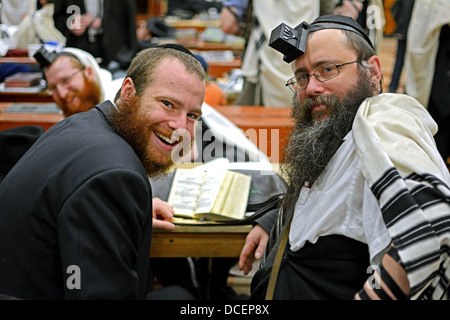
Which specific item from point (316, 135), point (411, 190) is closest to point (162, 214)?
point (316, 135)

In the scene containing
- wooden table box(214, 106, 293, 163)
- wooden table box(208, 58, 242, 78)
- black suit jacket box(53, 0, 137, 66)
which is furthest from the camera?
wooden table box(208, 58, 242, 78)

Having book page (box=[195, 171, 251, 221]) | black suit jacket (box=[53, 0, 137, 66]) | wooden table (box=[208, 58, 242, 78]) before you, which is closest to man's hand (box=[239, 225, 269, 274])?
book page (box=[195, 171, 251, 221])

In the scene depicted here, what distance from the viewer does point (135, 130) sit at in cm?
171

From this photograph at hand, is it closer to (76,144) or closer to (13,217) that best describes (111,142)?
(76,144)

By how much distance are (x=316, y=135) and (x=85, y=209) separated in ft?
2.82

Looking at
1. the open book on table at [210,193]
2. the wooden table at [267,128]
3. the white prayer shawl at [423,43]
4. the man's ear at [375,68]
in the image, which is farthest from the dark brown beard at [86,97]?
the white prayer shawl at [423,43]

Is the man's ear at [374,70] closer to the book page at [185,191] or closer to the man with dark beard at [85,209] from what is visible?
the man with dark beard at [85,209]

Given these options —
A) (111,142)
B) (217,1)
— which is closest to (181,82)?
(111,142)

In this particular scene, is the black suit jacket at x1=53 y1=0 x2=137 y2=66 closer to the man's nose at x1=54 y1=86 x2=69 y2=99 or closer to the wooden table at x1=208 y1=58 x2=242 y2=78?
the wooden table at x1=208 y1=58 x2=242 y2=78

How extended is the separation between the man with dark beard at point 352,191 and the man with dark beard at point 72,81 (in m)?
1.93

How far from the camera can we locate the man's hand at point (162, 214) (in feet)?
7.07

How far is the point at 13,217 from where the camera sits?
1.48 meters

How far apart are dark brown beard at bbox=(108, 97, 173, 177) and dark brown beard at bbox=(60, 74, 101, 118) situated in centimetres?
187

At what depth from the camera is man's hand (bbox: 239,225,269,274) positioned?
2.11m
